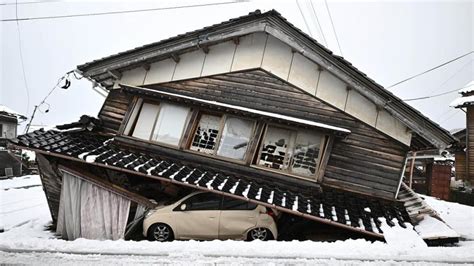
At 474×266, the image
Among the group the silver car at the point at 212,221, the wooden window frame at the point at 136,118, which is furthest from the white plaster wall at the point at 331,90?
the wooden window frame at the point at 136,118

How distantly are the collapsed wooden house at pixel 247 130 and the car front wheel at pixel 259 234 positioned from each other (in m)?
0.96

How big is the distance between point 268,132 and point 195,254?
4941 millimetres

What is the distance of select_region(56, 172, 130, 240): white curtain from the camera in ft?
25.0

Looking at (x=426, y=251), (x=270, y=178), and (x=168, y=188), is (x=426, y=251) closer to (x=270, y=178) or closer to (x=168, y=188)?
(x=270, y=178)

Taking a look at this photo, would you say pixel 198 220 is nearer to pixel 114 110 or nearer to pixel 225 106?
pixel 225 106

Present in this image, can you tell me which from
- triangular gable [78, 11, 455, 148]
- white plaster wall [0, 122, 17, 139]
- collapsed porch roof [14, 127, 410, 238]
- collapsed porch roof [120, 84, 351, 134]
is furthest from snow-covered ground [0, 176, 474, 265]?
white plaster wall [0, 122, 17, 139]

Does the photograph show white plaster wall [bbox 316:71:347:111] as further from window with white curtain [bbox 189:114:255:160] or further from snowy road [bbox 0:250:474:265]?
snowy road [bbox 0:250:474:265]

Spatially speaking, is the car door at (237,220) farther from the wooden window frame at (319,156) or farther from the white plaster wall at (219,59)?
the white plaster wall at (219,59)

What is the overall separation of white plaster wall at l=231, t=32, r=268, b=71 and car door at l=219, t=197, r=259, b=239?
463 centimetres

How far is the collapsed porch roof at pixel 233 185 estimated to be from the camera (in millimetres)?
7172

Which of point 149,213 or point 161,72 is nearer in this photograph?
point 149,213

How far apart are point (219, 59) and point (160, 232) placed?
5.78 m

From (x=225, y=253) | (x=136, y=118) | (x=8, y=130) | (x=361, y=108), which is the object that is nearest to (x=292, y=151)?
(x=361, y=108)

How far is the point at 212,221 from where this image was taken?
773 cm
